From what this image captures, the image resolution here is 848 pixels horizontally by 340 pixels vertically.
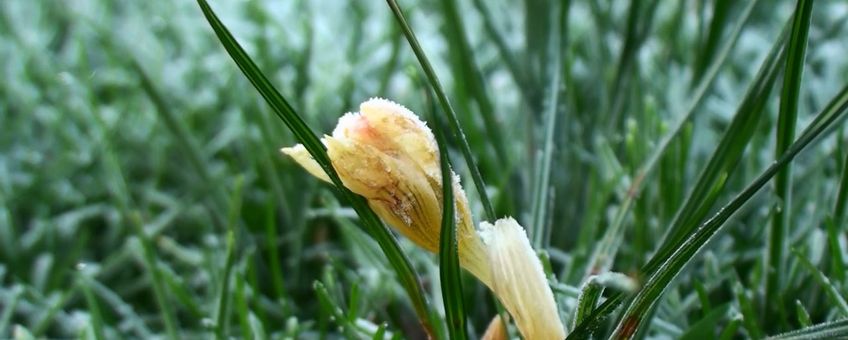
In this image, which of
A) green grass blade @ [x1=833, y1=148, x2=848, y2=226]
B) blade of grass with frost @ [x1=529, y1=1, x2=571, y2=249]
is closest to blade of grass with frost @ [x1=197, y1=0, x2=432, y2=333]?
blade of grass with frost @ [x1=529, y1=1, x2=571, y2=249]

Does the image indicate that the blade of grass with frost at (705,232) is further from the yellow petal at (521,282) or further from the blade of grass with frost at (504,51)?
the blade of grass with frost at (504,51)

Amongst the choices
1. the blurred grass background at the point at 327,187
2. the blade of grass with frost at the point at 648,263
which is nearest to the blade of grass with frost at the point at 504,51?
the blurred grass background at the point at 327,187

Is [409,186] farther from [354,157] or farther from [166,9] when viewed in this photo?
[166,9]

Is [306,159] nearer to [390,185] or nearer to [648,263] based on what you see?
[390,185]

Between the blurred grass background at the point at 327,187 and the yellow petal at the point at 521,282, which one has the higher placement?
the blurred grass background at the point at 327,187

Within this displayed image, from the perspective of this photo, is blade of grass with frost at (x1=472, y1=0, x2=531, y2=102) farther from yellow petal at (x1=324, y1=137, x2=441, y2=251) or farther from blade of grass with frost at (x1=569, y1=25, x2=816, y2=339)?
yellow petal at (x1=324, y1=137, x2=441, y2=251)

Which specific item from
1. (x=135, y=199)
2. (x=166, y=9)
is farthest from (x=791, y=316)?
(x=166, y=9)
